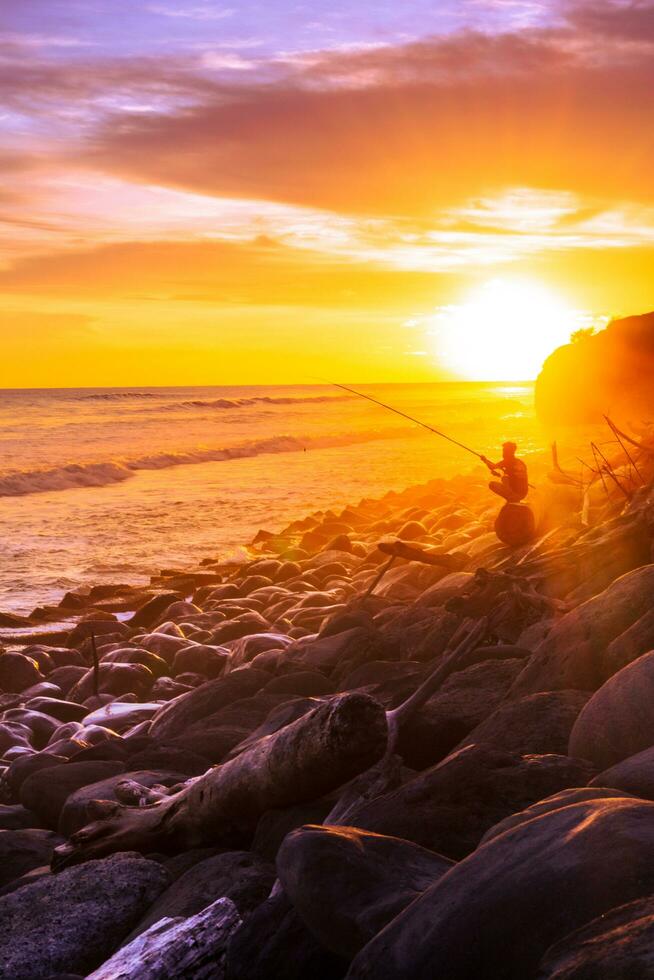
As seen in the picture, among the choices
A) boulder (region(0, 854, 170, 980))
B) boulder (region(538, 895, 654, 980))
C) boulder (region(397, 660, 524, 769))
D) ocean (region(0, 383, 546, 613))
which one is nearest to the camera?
boulder (region(538, 895, 654, 980))

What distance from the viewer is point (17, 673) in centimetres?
1000

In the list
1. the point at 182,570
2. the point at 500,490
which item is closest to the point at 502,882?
the point at 500,490

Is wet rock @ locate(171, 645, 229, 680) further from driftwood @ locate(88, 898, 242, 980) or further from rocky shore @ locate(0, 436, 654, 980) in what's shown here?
driftwood @ locate(88, 898, 242, 980)

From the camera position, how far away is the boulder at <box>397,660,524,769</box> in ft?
15.9

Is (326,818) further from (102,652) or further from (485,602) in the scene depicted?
(102,652)

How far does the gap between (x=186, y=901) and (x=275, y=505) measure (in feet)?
67.2

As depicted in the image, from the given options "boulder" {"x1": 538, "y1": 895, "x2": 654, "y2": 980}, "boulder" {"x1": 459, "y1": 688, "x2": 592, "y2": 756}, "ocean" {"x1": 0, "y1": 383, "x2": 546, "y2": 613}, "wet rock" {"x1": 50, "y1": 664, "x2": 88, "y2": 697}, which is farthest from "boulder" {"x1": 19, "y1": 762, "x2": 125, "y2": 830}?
"ocean" {"x1": 0, "y1": 383, "x2": 546, "y2": 613}

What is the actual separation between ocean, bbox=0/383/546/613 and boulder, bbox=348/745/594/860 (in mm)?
10878

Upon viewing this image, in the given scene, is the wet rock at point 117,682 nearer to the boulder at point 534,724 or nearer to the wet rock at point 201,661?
the wet rock at point 201,661

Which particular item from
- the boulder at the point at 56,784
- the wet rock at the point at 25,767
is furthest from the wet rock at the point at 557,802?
the wet rock at the point at 25,767

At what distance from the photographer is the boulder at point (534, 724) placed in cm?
430

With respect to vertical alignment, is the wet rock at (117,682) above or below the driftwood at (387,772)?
below

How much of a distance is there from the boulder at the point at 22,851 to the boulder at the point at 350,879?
Result: 2.06 metres

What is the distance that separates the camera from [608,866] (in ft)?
8.59
